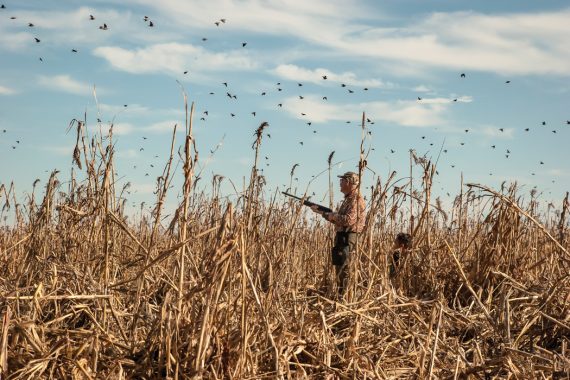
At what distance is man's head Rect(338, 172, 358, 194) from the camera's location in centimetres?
665

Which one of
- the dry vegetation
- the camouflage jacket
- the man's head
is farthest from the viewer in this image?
the man's head

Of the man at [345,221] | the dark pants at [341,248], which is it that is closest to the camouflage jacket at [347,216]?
the man at [345,221]

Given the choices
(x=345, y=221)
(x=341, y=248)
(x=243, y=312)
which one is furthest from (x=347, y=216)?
(x=243, y=312)

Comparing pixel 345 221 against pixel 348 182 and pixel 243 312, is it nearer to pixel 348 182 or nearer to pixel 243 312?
pixel 348 182

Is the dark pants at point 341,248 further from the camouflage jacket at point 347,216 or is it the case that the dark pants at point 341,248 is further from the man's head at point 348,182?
the man's head at point 348,182

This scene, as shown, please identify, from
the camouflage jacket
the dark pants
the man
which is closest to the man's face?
the man

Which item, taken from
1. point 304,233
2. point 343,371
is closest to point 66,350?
point 343,371

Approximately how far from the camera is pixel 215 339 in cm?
299

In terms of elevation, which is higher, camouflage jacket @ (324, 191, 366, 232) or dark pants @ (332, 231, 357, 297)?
camouflage jacket @ (324, 191, 366, 232)

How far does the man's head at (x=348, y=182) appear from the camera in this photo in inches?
262

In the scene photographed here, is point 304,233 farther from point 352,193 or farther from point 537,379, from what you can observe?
point 537,379

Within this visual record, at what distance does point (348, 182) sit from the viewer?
21.9 ft

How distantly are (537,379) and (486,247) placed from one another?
8.02ft

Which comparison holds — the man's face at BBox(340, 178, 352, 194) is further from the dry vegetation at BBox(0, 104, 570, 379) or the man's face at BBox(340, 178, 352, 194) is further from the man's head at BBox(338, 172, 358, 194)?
the dry vegetation at BBox(0, 104, 570, 379)
